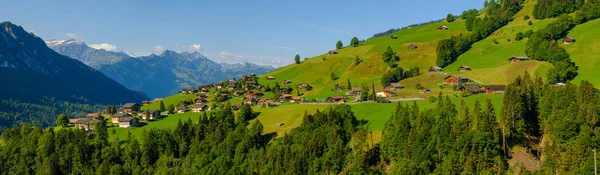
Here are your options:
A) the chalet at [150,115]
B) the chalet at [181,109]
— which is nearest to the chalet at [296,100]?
the chalet at [181,109]

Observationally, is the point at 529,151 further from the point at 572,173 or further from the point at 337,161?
the point at 337,161

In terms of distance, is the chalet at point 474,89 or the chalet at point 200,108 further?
the chalet at point 200,108

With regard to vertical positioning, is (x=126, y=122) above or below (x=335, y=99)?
below

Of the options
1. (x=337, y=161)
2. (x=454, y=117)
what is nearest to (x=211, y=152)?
(x=337, y=161)

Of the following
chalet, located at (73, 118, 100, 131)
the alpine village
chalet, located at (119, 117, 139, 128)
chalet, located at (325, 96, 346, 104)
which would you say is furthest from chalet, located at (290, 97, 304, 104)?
chalet, located at (73, 118, 100, 131)

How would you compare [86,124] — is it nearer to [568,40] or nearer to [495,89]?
[495,89]

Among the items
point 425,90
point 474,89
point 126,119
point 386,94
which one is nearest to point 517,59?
point 425,90

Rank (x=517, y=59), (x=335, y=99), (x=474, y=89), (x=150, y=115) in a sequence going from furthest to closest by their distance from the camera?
(x=150, y=115) < (x=517, y=59) < (x=335, y=99) < (x=474, y=89)

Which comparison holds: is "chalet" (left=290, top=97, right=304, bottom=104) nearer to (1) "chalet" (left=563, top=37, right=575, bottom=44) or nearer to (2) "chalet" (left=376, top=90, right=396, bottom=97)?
(2) "chalet" (left=376, top=90, right=396, bottom=97)

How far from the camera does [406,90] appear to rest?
6806 inches

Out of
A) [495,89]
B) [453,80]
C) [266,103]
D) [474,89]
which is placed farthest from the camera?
[266,103]

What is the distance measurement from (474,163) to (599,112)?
103 ft

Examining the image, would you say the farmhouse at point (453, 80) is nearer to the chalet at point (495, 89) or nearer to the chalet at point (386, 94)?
the chalet at point (495, 89)

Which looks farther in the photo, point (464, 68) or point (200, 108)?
point (464, 68)
